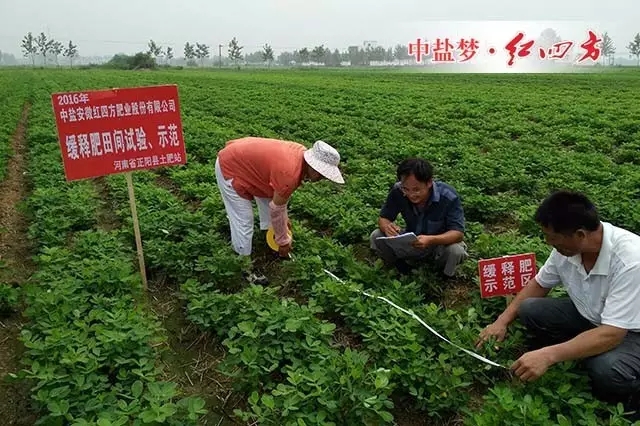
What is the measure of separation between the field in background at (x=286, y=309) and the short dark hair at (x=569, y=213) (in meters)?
0.92

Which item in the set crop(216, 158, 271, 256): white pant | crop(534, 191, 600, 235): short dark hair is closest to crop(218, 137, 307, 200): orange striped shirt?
crop(216, 158, 271, 256): white pant

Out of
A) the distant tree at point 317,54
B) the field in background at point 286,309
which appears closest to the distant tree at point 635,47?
the distant tree at point 317,54

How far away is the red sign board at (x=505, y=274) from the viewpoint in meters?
4.02

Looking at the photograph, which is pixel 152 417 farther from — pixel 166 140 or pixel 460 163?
pixel 460 163

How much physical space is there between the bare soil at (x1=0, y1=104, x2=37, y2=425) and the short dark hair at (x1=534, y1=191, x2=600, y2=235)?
3.24 m

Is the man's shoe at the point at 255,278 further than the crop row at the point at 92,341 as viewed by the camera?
Yes

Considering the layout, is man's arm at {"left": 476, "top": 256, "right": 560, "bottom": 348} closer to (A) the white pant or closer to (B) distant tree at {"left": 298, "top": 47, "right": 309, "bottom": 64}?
(A) the white pant

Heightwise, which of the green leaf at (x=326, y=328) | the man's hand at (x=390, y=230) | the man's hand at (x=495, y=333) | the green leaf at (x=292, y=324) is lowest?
the man's hand at (x=495, y=333)

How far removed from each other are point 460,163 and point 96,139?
6046 millimetres

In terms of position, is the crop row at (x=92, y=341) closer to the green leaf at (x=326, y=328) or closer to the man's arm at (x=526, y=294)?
the green leaf at (x=326, y=328)

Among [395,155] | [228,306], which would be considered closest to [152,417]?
[228,306]

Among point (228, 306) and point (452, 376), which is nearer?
point (452, 376)

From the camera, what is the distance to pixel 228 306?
4281mm

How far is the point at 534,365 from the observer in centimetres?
318
